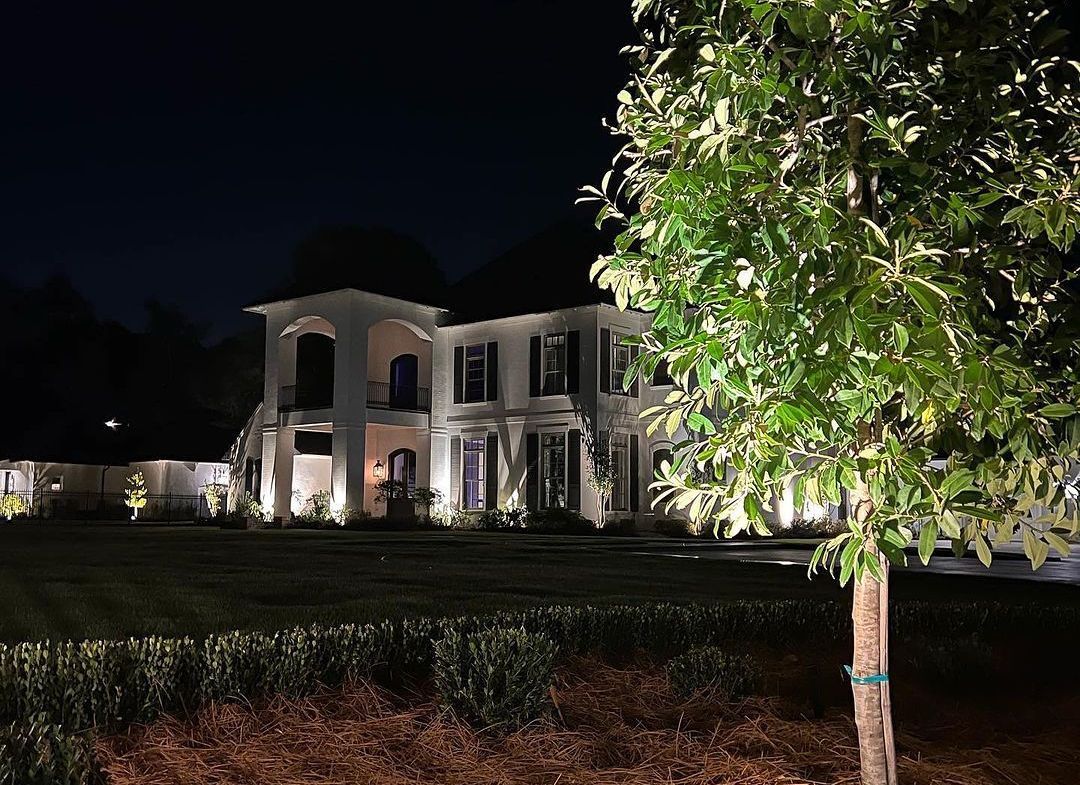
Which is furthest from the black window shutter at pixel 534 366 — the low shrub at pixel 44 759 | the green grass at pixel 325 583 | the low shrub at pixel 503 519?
the low shrub at pixel 44 759

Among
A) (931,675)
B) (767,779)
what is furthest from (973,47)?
(931,675)

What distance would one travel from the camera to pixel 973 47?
146 inches

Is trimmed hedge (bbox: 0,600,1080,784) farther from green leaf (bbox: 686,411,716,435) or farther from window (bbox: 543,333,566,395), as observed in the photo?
window (bbox: 543,333,566,395)

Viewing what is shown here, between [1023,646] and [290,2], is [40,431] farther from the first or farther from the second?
[1023,646]

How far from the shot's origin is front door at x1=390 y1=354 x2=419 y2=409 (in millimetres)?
31531

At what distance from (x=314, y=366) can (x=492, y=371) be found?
9228 millimetres

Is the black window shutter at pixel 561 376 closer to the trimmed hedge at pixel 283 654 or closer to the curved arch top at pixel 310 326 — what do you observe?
the curved arch top at pixel 310 326

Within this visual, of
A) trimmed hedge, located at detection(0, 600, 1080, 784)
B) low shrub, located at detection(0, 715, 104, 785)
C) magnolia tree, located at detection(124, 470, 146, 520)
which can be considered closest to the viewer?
low shrub, located at detection(0, 715, 104, 785)

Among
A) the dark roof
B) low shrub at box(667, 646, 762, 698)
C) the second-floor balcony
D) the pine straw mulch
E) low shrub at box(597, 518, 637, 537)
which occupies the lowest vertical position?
the pine straw mulch

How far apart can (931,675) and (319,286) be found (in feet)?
83.4

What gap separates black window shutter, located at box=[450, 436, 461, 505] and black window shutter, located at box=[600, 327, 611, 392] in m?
5.06

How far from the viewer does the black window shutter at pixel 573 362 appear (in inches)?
1057

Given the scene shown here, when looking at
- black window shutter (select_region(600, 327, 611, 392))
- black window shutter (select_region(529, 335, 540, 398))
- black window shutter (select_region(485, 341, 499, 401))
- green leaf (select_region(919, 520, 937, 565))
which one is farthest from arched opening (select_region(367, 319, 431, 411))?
green leaf (select_region(919, 520, 937, 565))

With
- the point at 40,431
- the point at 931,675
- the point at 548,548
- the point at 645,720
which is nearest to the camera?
the point at 645,720
